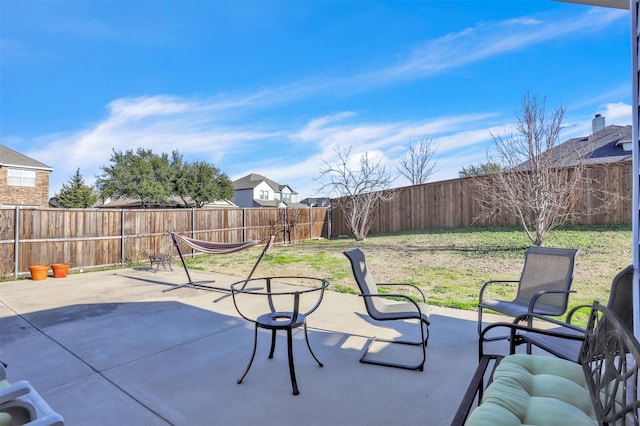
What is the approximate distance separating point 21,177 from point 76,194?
19.5 feet

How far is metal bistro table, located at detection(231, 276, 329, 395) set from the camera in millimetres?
2358

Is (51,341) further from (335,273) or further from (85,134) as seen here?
(85,134)

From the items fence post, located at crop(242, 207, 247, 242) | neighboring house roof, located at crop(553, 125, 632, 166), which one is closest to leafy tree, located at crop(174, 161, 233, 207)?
fence post, located at crop(242, 207, 247, 242)

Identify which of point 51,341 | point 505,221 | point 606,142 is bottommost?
point 51,341

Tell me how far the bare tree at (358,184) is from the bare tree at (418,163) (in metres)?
11.5

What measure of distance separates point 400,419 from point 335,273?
4977 millimetres

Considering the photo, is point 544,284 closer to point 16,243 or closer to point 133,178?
point 16,243

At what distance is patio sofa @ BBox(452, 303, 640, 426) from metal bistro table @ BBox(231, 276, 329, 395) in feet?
4.13

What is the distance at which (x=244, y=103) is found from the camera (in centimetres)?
1242

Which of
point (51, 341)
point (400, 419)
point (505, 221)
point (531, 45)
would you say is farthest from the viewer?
point (505, 221)

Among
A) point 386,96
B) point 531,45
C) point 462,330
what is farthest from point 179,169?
point 462,330

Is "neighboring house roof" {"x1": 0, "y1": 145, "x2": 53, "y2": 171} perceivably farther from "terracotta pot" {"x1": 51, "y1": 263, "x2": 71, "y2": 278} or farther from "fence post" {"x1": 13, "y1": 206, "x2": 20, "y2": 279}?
"terracotta pot" {"x1": 51, "y1": 263, "x2": 71, "y2": 278}

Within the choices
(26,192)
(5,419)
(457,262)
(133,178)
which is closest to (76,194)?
(133,178)

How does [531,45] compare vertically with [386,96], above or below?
below
